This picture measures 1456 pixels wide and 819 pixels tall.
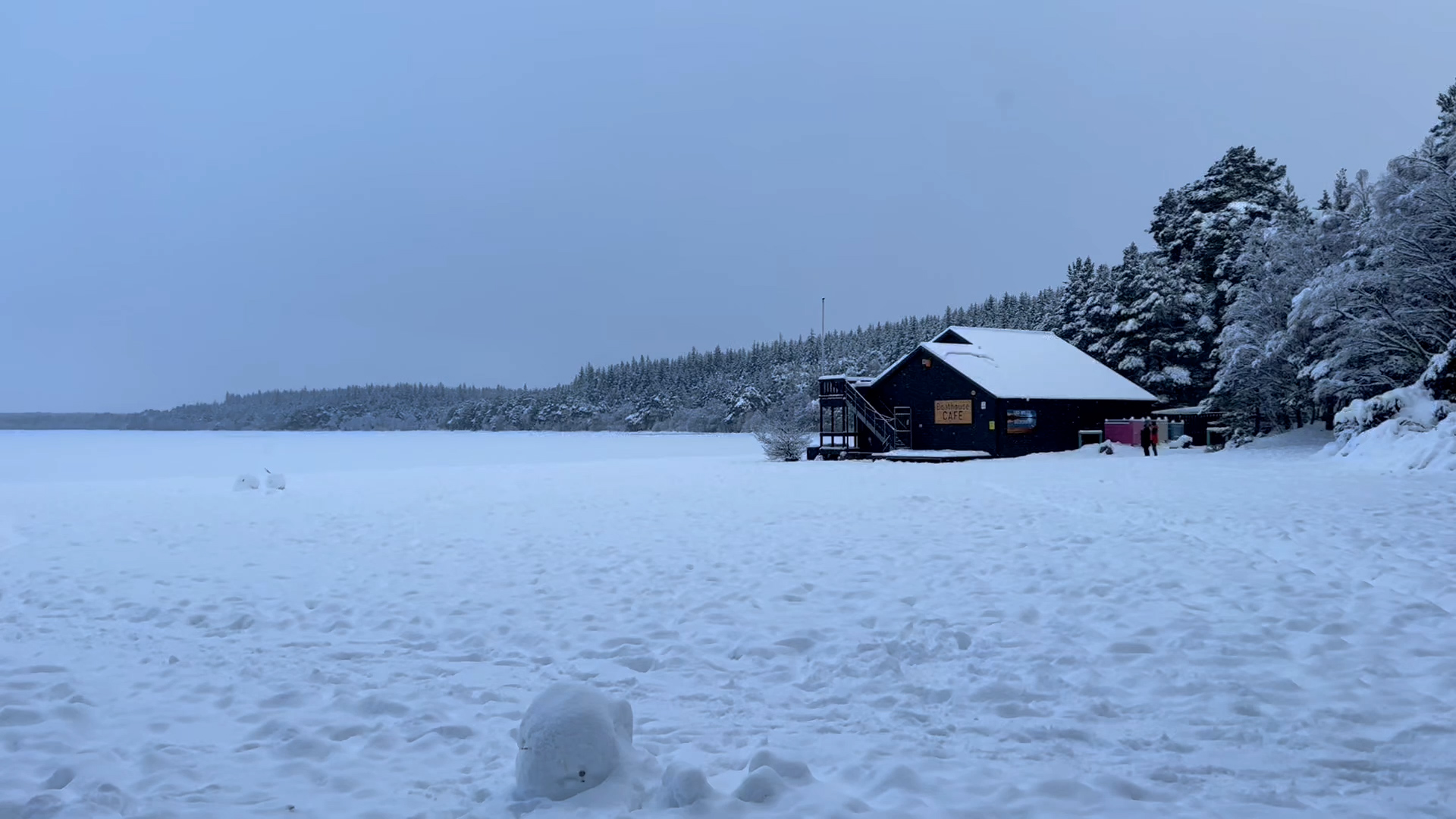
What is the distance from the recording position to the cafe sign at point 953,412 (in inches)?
1255

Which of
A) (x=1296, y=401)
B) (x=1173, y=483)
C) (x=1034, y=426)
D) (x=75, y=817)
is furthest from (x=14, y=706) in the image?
(x=1296, y=401)

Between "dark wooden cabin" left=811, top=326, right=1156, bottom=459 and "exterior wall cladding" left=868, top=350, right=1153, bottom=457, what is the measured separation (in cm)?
3

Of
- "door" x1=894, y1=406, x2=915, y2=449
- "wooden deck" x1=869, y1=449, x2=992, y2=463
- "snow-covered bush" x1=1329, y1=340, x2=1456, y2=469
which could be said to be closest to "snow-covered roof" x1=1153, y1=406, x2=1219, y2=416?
"wooden deck" x1=869, y1=449, x2=992, y2=463

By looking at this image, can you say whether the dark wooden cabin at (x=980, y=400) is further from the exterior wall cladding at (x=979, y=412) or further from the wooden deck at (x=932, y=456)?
the wooden deck at (x=932, y=456)

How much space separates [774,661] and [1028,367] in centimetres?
3112

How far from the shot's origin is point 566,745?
12.8ft

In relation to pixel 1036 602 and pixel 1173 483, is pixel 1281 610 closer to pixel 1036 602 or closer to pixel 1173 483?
pixel 1036 602

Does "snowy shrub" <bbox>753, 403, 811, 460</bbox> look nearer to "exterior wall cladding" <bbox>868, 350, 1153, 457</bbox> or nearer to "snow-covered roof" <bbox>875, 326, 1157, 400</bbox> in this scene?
"exterior wall cladding" <bbox>868, 350, 1153, 457</bbox>

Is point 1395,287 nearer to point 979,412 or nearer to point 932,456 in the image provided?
point 979,412

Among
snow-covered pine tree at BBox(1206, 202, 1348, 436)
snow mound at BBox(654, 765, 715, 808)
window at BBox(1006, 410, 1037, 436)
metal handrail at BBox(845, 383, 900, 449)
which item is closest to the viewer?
snow mound at BBox(654, 765, 715, 808)

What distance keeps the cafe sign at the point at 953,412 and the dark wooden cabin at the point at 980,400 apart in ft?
0.10

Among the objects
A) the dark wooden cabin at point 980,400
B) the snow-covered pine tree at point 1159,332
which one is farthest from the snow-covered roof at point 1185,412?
the snow-covered pine tree at point 1159,332

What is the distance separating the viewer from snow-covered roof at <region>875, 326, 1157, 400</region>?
32000 mm

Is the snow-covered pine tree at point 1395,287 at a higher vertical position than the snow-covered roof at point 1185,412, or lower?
higher
